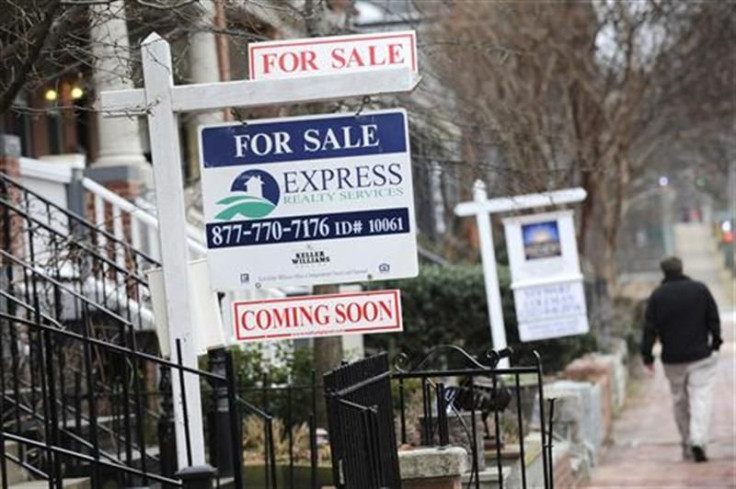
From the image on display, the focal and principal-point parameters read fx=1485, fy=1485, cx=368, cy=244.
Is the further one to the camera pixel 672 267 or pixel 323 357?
pixel 672 267

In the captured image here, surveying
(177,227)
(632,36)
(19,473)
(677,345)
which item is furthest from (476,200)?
(632,36)

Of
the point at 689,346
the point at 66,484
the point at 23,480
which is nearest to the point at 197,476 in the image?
the point at 66,484

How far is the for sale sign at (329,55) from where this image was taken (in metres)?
7.20

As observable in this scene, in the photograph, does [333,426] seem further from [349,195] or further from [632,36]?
[632,36]

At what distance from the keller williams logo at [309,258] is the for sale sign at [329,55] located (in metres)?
0.89

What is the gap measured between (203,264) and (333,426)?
4.47 ft

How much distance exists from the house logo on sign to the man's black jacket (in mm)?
7121

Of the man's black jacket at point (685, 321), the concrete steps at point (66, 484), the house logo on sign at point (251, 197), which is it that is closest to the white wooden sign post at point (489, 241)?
the man's black jacket at point (685, 321)

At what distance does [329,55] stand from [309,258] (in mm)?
1002

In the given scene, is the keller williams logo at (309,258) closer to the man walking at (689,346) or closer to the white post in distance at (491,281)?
the man walking at (689,346)

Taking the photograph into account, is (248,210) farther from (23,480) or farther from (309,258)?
(23,480)

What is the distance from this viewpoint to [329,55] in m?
7.21

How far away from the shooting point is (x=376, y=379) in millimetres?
6859

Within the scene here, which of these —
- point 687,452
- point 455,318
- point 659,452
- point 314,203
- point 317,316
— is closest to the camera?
point 314,203
